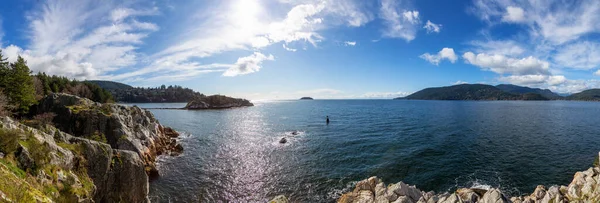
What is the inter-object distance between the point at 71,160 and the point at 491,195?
1289 inches

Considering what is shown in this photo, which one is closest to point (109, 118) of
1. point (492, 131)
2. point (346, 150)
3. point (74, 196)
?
point (74, 196)

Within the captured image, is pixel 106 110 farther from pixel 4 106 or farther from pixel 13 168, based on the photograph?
pixel 13 168

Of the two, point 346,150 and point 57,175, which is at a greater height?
point 57,175

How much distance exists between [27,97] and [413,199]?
199 feet

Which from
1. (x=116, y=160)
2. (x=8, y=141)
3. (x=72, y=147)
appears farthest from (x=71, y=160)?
(x=8, y=141)

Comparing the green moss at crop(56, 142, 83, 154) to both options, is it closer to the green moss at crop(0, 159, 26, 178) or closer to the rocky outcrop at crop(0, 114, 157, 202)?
the rocky outcrop at crop(0, 114, 157, 202)

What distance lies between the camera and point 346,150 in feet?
152

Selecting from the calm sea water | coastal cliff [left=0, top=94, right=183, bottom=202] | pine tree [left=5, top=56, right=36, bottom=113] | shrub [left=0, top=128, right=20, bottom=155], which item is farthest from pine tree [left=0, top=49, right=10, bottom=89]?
shrub [left=0, top=128, right=20, bottom=155]

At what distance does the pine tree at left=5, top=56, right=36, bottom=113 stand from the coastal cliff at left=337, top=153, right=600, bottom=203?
178 ft

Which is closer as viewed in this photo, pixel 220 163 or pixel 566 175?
pixel 566 175

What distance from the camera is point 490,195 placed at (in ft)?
63.0

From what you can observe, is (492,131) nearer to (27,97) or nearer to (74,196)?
(74,196)

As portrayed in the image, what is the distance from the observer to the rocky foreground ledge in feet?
62.4

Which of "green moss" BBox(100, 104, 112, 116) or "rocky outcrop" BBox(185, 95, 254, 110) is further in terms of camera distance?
"rocky outcrop" BBox(185, 95, 254, 110)
